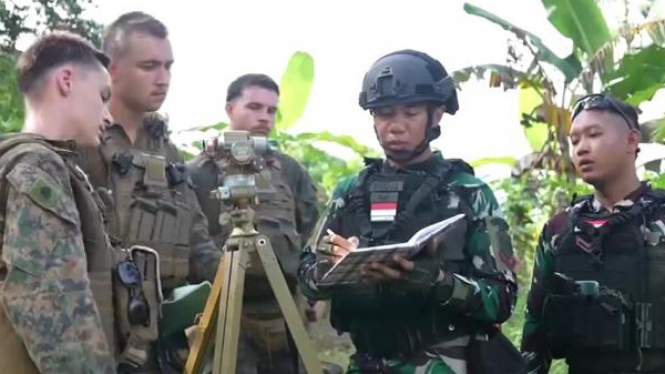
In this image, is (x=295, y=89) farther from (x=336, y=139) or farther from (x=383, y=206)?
(x=383, y=206)

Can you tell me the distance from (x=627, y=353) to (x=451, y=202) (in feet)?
3.12

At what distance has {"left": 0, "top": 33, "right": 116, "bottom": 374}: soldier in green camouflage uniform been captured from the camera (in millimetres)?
2803

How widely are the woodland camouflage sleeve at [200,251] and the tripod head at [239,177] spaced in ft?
1.82

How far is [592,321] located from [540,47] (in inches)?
214

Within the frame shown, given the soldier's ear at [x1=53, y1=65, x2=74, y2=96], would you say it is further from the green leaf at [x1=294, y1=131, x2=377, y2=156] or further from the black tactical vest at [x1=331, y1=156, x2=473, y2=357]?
the green leaf at [x1=294, y1=131, x2=377, y2=156]

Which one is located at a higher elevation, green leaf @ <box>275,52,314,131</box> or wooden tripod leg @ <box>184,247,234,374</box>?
green leaf @ <box>275,52,314,131</box>

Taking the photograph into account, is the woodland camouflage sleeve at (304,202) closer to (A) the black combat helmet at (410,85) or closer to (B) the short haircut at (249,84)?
(B) the short haircut at (249,84)

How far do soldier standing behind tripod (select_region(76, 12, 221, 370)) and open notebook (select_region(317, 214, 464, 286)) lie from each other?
1.03 m

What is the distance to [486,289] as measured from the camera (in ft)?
11.3

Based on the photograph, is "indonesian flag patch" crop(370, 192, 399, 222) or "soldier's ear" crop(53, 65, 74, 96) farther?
"indonesian flag patch" crop(370, 192, 399, 222)

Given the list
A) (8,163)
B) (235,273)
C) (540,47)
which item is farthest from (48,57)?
(540,47)

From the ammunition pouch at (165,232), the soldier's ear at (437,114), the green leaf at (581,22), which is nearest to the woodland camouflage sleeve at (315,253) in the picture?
the soldier's ear at (437,114)

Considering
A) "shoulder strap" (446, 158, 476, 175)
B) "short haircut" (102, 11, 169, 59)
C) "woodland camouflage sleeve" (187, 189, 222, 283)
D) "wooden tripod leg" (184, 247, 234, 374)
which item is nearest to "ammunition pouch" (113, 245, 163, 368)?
"wooden tripod leg" (184, 247, 234, 374)

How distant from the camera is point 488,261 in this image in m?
3.53
